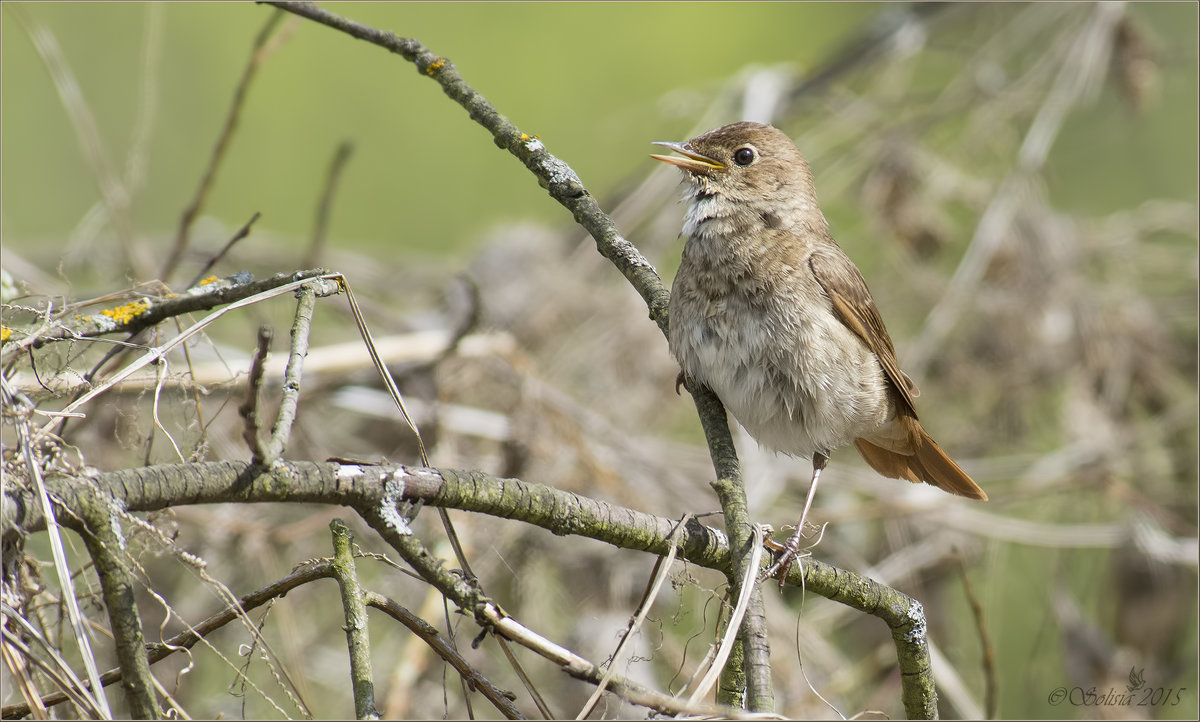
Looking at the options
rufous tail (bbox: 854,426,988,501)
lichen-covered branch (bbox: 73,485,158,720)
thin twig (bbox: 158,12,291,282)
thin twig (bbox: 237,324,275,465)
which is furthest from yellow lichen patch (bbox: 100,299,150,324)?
rufous tail (bbox: 854,426,988,501)

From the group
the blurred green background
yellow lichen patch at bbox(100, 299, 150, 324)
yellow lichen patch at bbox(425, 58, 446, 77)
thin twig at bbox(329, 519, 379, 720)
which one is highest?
the blurred green background

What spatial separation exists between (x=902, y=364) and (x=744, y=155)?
5.96 feet

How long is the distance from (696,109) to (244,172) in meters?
3.77

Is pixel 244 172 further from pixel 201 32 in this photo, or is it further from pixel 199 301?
pixel 199 301

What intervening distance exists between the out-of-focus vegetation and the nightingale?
548mm

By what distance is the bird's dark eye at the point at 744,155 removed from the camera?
3291 mm

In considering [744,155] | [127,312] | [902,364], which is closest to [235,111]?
[127,312]

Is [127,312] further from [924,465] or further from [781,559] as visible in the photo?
[924,465]

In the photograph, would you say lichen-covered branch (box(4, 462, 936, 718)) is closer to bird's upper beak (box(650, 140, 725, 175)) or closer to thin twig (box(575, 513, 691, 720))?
thin twig (box(575, 513, 691, 720))

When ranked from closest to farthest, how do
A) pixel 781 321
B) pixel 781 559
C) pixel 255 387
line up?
pixel 255 387
pixel 781 559
pixel 781 321

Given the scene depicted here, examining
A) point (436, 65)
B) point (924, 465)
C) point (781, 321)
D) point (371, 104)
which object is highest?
point (371, 104)

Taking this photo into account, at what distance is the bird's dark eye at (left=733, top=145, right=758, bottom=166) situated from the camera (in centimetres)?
329

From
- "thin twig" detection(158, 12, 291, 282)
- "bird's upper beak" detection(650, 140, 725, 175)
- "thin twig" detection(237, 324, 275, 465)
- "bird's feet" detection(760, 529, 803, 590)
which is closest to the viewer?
"thin twig" detection(237, 324, 275, 465)

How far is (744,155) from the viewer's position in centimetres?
330
